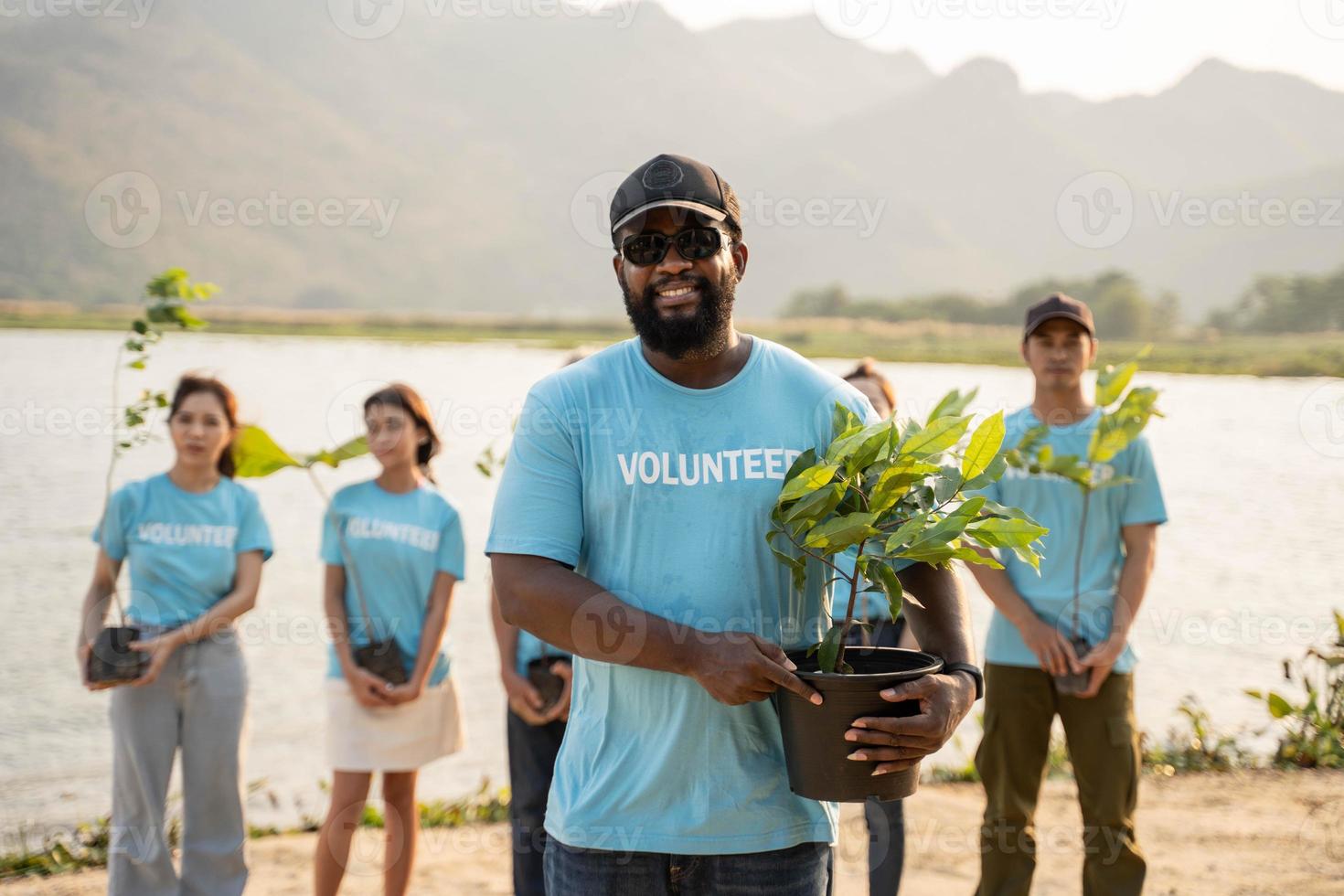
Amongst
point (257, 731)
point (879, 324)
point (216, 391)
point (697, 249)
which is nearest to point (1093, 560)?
point (697, 249)

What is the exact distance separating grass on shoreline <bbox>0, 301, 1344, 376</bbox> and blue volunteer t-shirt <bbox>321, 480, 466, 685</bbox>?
15638mm

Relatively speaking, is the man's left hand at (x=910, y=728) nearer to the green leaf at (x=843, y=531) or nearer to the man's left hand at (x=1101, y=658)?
the green leaf at (x=843, y=531)

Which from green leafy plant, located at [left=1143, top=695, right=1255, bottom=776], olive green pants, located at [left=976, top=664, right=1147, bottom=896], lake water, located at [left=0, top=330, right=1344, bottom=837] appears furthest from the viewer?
lake water, located at [left=0, top=330, right=1344, bottom=837]

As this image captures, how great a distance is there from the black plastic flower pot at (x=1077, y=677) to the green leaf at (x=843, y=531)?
2133 millimetres

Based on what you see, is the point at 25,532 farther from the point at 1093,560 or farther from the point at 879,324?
the point at 879,324

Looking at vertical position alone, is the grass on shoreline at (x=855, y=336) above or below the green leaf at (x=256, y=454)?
above

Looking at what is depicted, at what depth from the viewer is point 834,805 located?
2.02 m

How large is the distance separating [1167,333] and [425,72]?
68.6m


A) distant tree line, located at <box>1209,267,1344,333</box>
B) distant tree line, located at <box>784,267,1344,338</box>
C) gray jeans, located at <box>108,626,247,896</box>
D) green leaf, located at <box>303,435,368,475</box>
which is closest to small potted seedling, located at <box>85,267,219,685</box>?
gray jeans, located at <box>108,626,247,896</box>

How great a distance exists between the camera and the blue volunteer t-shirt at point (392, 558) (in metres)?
4.16

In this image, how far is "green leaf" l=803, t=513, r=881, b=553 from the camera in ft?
5.80

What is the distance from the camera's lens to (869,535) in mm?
1816

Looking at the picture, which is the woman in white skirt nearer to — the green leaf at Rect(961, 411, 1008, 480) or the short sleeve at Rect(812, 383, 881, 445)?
the short sleeve at Rect(812, 383, 881, 445)

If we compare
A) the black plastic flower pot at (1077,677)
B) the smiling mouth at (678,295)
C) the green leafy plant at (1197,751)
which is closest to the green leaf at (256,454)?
the smiling mouth at (678,295)
